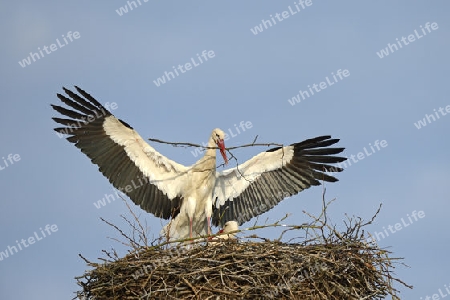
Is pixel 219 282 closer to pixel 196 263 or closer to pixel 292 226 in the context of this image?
pixel 196 263

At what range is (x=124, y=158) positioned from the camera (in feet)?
35.8

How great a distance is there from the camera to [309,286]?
8094 millimetres

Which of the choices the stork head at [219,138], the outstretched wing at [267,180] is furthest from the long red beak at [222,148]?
the outstretched wing at [267,180]

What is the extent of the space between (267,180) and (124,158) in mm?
1872

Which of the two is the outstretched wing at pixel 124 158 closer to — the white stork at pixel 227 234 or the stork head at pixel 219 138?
the stork head at pixel 219 138

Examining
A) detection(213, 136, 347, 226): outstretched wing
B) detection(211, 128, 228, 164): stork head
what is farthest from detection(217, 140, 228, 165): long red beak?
detection(213, 136, 347, 226): outstretched wing

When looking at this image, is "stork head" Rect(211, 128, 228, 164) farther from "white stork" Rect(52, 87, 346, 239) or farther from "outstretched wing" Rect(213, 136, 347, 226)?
"outstretched wing" Rect(213, 136, 347, 226)

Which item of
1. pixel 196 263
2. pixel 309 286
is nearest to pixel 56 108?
pixel 196 263

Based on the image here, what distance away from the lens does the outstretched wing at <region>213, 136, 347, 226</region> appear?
11172mm

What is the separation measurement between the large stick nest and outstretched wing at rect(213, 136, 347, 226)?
2.56 metres

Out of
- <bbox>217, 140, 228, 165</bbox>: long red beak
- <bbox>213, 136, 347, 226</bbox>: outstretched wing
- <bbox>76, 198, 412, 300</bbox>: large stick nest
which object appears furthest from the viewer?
<bbox>213, 136, 347, 226</bbox>: outstretched wing

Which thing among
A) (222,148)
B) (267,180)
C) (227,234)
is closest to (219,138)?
(222,148)

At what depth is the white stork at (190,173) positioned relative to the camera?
10.8m

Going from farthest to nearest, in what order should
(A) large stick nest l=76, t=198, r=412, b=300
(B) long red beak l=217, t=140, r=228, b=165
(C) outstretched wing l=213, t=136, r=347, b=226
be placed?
(C) outstretched wing l=213, t=136, r=347, b=226, (B) long red beak l=217, t=140, r=228, b=165, (A) large stick nest l=76, t=198, r=412, b=300
